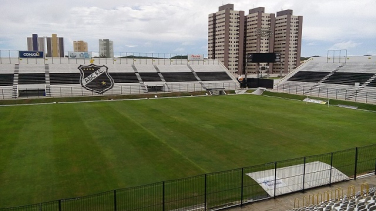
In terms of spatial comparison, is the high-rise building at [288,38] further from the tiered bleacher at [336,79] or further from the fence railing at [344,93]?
the fence railing at [344,93]

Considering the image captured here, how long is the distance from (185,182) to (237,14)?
132 m

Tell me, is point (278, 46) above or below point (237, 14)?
below

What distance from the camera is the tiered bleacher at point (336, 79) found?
166 ft

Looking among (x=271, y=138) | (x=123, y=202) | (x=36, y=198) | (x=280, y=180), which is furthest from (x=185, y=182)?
(x=271, y=138)

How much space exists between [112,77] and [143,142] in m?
44.3

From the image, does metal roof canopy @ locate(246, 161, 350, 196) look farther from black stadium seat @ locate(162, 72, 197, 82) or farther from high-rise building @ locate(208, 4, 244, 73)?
high-rise building @ locate(208, 4, 244, 73)

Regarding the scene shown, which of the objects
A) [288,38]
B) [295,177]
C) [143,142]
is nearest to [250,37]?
[288,38]

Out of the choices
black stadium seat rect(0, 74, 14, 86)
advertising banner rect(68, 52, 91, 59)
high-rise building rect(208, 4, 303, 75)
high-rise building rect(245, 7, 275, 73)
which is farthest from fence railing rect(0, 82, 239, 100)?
high-rise building rect(245, 7, 275, 73)

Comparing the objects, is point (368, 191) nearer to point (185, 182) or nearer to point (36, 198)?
point (185, 182)

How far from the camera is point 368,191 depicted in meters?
13.6

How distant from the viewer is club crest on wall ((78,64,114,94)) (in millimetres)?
58616

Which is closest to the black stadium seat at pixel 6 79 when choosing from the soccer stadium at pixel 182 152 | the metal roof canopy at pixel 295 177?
the soccer stadium at pixel 182 152

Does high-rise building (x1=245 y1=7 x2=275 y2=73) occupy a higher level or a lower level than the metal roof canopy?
higher

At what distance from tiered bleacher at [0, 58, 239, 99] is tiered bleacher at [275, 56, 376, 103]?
563 inches
